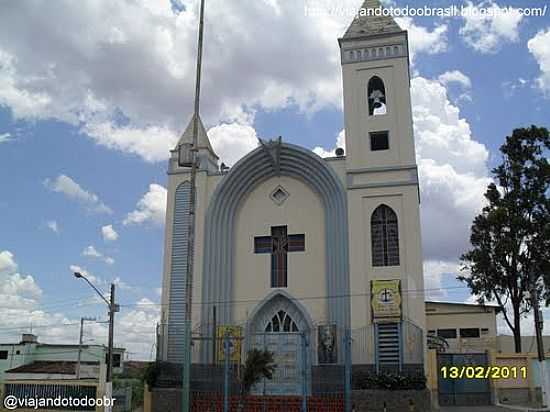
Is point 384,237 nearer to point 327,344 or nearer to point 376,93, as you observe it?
point 327,344

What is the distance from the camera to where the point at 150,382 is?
23.4 metres

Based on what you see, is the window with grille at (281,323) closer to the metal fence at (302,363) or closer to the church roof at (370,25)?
the metal fence at (302,363)

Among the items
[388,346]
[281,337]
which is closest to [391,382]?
[388,346]

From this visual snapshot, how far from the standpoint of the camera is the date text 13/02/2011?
23797 millimetres

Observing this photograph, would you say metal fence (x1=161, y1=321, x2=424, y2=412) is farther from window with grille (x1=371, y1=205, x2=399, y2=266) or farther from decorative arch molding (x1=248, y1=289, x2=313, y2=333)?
window with grille (x1=371, y1=205, x2=399, y2=266)

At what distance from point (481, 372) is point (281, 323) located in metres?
8.11

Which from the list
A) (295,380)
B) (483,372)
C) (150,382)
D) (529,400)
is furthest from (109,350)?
(529,400)

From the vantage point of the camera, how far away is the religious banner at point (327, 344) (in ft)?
79.3

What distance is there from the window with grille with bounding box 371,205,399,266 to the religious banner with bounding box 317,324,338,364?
315cm

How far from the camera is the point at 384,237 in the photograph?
24.9 metres

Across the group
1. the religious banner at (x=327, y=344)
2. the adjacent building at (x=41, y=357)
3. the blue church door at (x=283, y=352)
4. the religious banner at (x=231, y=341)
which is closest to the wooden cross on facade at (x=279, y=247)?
the blue church door at (x=283, y=352)

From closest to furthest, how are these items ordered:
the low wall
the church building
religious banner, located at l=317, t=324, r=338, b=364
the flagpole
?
the flagpole, the low wall, the church building, religious banner, located at l=317, t=324, r=338, b=364

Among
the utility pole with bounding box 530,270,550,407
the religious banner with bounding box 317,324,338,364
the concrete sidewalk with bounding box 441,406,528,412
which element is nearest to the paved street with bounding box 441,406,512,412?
the concrete sidewalk with bounding box 441,406,528,412

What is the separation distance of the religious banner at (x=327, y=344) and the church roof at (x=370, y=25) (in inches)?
499
